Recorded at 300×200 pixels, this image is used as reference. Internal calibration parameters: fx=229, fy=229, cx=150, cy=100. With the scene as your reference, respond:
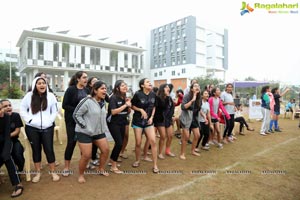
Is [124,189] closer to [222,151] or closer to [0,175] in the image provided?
[0,175]

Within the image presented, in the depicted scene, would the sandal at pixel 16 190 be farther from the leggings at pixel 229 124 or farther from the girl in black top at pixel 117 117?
the leggings at pixel 229 124

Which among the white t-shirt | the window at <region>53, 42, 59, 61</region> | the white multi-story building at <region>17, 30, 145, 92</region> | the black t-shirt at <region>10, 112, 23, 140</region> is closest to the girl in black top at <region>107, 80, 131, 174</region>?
the black t-shirt at <region>10, 112, 23, 140</region>

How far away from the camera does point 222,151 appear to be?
5930 mm

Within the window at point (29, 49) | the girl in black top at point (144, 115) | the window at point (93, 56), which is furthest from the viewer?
the window at point (93, 56)

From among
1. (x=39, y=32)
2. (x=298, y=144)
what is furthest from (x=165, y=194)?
(x=39, y=32)

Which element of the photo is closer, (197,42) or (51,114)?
(51,114)

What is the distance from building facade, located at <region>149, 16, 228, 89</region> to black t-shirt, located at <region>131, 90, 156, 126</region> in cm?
3755

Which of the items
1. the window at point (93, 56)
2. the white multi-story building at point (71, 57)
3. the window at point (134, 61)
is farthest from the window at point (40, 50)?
the window at point (134, 61)

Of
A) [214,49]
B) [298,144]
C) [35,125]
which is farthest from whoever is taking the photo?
[214,49]

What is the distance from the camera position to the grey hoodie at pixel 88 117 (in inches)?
140

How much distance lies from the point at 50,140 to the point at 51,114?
1.41 feet

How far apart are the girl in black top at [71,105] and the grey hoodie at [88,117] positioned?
0.47 m

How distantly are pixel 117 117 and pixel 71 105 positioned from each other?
84 cm

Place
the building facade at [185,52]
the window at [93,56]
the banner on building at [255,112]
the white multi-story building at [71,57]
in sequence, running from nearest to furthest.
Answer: the banner on building at [255,112] → the white multi-story building at [71,57] → the window at [93,56] → the building facade at [185,52]
